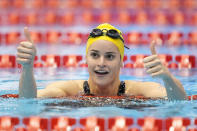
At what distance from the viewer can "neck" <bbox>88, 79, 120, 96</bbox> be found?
4973mm

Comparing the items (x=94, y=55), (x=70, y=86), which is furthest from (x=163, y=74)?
(x=70, y=86)

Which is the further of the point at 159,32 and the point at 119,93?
the point at 159,32

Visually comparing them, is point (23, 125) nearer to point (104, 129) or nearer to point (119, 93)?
point (104, 129)

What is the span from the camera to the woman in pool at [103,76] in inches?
158

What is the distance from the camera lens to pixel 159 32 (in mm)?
10578

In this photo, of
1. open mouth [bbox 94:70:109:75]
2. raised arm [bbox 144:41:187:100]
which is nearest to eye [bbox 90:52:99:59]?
open mouth [bbox 94:70:109:75]

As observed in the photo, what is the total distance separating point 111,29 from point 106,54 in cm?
36

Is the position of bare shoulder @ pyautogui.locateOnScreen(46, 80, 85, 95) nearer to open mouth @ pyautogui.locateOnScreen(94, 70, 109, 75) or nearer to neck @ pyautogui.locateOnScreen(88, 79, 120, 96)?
neck @ pyautogui.locateOnScreen(88, 79, 120, 96)

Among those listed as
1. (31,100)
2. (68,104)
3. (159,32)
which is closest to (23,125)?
(31,100)

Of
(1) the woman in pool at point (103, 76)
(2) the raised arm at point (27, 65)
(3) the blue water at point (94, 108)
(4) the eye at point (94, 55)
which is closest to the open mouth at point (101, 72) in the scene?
(1) the woman in pool at point (103, 76)

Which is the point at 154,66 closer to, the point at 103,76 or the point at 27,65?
the point at 103,76

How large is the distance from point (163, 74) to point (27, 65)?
3.63ft

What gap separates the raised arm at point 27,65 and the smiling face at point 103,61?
61 cm

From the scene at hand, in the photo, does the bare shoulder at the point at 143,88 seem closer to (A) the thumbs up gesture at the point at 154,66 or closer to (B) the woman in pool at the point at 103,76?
(B) the woman in pool at the point at 103,76
